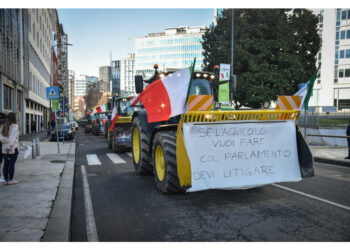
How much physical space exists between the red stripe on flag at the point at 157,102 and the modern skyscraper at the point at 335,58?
5213 centimetres

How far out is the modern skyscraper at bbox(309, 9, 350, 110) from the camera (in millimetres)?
49156

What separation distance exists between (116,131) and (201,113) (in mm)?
8877

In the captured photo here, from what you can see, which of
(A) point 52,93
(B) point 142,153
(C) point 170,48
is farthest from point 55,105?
(C) point 170,48

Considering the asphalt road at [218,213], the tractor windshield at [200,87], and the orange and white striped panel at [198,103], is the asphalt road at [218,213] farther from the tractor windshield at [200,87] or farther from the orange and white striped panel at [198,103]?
the tractor windshield at [200,87]

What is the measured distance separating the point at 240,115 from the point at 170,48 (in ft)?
384

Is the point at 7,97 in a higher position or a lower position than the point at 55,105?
higher

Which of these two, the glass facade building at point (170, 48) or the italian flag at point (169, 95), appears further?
the glass facade building at point (170, 48)

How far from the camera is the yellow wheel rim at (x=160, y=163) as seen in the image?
5.44m

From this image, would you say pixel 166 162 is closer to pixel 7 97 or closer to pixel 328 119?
pixel 328 119

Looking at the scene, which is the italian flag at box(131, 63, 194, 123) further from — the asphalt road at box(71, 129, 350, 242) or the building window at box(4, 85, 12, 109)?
the building window at box(4, 85, 12, 109)

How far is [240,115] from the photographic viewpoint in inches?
195

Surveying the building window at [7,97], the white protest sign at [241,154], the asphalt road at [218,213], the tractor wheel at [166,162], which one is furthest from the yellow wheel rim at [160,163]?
the building window at [7,97]
